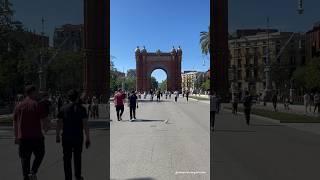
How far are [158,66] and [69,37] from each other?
12154 cm

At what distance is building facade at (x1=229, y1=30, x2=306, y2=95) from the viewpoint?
112m

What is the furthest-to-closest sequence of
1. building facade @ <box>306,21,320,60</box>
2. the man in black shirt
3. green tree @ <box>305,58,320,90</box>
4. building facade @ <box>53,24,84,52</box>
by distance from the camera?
building facade @ <box>306,21,320,60</box> < building facade @ <box>53,24,84,52</box> < green tree @ <box>305,58,320,90</box> < the man in black shirt

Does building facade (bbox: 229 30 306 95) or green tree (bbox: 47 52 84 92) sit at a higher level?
building facade (bbox: 229 30 306 95)

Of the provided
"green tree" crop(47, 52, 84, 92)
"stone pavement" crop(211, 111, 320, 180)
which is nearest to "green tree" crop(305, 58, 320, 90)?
"green tree" crop(47, 52, 84, 92)

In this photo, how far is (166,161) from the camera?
13.0m

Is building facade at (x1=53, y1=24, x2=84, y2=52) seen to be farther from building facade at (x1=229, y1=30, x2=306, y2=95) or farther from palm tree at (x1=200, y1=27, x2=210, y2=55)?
building facade at (x1=229, y1=30, x2=306, y2=95)

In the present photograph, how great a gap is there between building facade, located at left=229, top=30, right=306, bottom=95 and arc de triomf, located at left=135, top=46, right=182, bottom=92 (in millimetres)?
47290

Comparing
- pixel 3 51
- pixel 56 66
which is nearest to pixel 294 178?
pixel 3 51

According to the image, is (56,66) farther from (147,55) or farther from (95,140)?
(147,55)

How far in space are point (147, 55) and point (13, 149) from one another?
564 feet

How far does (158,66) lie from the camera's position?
629ft

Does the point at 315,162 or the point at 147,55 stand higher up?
the point at 147,55

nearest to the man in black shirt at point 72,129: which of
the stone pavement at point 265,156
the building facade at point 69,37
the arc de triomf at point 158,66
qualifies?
the stone pavement at point 265,156

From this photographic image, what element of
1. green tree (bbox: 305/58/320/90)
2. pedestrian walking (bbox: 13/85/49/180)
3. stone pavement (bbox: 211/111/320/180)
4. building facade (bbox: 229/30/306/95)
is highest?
building facade (bbox: 229/30/306/95)
